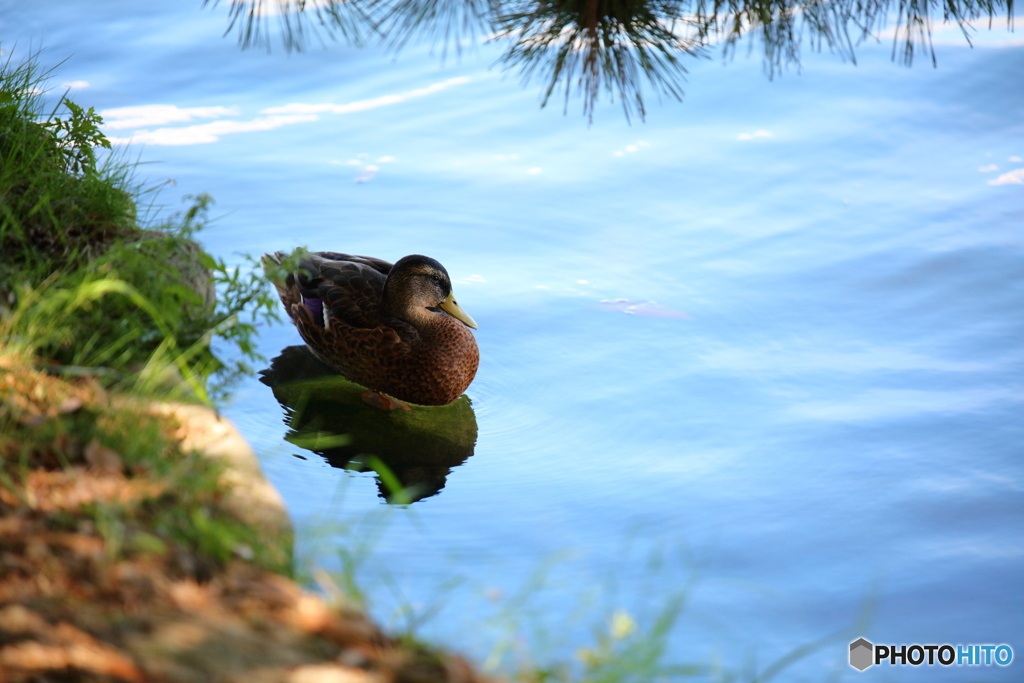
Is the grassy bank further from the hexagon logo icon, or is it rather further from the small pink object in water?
the small pink object in water

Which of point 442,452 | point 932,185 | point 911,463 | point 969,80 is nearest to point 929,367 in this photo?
point 911,463

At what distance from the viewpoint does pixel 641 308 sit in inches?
190

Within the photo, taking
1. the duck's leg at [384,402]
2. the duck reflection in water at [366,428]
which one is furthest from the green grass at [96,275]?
the duck's leg at [384,402]

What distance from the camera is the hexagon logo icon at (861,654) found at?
112 inches

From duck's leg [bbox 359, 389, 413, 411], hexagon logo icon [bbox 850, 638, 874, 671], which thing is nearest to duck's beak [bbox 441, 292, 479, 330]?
duck's leg [bbox 359, 389, 413, 411]

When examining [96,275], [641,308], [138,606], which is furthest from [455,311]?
[138,606]

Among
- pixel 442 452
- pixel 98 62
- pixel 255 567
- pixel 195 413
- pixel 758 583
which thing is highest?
pixel 98 62

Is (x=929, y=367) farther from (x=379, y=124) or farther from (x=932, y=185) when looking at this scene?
(x=379, y=124)

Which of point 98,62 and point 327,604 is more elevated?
point 98,62

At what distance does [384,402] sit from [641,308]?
54.4 inches

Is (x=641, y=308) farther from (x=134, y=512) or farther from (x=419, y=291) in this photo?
(x=134, y=512)

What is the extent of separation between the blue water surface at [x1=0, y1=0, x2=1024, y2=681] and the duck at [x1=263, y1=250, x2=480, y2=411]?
27 cm

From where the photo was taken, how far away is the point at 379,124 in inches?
247

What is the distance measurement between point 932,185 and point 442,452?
3522mm
